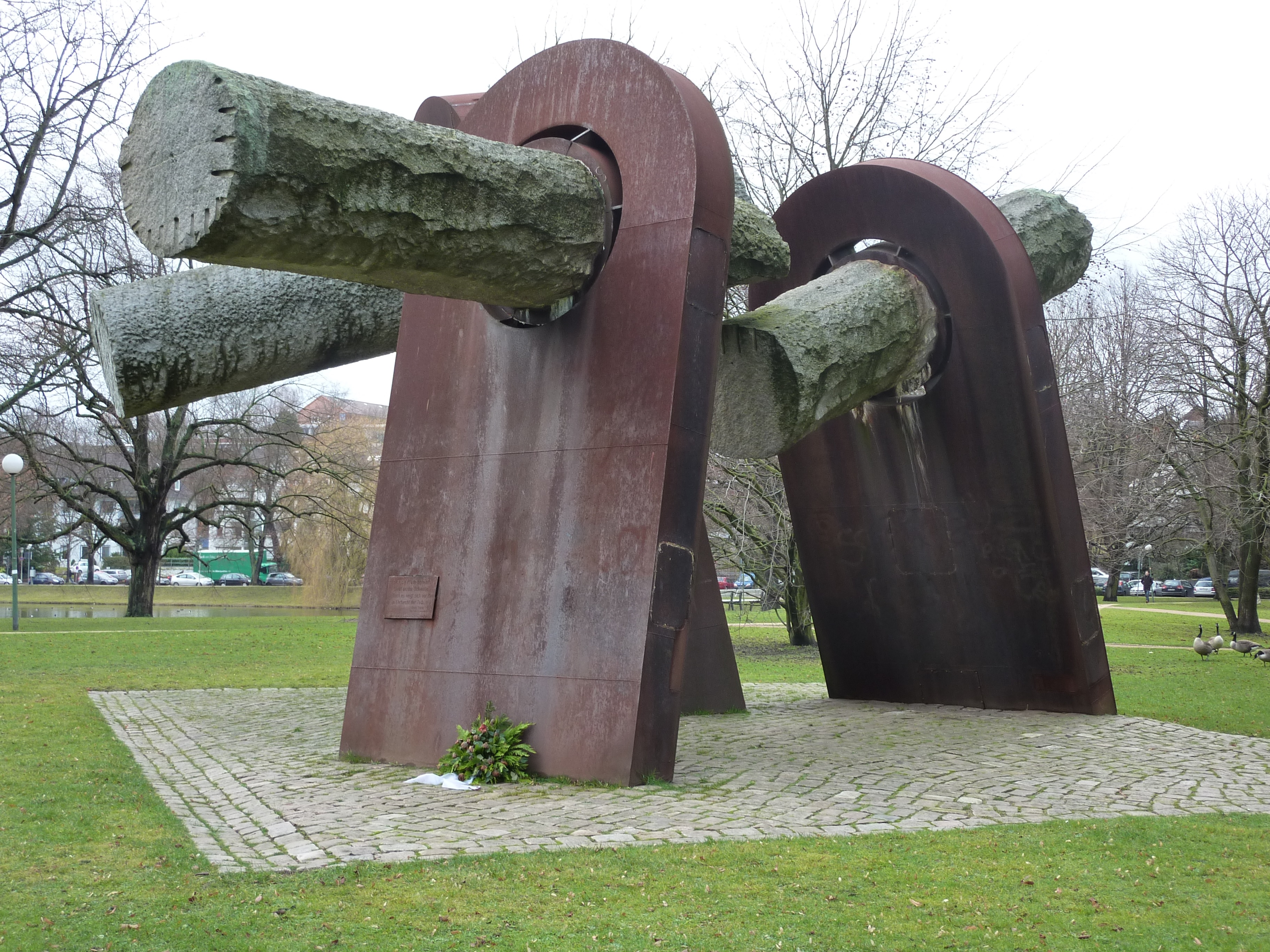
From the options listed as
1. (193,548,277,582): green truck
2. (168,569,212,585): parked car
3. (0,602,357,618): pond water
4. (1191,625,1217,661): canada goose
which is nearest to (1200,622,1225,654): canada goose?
(1191,625,1217,661): canada goose

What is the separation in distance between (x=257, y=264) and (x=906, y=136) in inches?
633

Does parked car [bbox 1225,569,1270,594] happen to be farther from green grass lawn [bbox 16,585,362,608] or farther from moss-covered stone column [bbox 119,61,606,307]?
moss-covered stone column [bbox 119,61,606,307]

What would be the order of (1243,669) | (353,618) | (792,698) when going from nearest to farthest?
(792,698)
(1243,669)
(353,618)

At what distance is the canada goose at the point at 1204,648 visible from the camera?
18031 millimetres

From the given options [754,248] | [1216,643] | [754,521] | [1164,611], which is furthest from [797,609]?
[1164,611]

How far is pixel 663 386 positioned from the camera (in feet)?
23.4

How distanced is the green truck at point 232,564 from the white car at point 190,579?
36 centimetres

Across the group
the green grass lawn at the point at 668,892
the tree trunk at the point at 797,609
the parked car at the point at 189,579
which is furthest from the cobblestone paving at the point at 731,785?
the parked car at the point at 189,579

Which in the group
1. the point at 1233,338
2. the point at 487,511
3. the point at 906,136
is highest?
the point at 906,136

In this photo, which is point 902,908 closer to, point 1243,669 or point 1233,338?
point 1243,669

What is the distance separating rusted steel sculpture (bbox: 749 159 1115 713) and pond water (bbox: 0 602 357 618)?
2203 centimetres


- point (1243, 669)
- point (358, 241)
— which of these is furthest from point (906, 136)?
point (358, 241)

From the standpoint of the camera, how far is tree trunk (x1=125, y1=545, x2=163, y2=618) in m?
29.2

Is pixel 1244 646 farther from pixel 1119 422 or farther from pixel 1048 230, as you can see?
pixel 1048 230
